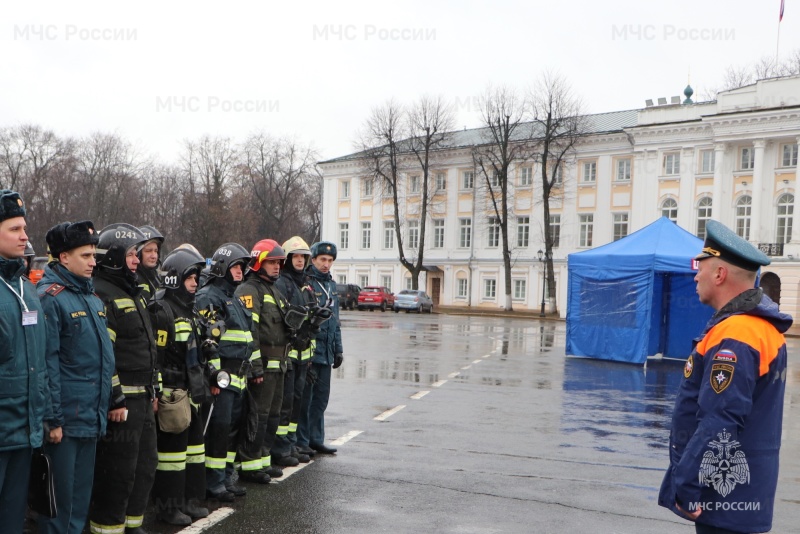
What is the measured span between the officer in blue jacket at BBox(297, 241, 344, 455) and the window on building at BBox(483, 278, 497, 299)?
49981mm

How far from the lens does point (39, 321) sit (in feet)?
14.1

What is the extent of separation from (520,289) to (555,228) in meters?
5.11

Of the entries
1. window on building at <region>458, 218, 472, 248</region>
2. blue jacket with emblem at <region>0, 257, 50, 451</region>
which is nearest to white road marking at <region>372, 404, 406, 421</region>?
blue jacket with emblem at <region>0, 257, 50, 451</region>

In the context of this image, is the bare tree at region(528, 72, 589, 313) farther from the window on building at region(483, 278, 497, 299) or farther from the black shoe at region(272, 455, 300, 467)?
the black shoe at region(272, 455, 300, 467)

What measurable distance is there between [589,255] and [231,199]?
2184 inches

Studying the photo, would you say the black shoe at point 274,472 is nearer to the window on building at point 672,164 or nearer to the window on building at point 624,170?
the window on building at point 672,164

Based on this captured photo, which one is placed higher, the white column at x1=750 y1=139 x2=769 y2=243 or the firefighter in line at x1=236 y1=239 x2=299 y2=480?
the white column at x1=750 y1=139 x2=769 y2=243

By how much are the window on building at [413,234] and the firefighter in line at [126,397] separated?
5675 centimetres

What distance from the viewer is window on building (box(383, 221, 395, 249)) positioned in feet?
208

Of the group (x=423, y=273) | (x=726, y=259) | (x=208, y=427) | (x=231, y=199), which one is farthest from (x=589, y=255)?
(x=231, y=199)

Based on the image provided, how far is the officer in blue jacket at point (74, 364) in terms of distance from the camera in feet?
15.0

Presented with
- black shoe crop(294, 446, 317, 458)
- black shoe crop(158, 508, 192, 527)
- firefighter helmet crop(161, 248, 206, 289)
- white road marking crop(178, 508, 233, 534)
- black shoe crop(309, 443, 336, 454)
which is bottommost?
black shoe crop(309, 443, 336, 454)

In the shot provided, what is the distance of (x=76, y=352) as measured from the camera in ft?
15.1

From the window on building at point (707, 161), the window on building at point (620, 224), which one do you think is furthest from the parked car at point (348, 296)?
the window on building at point (707, 161)
